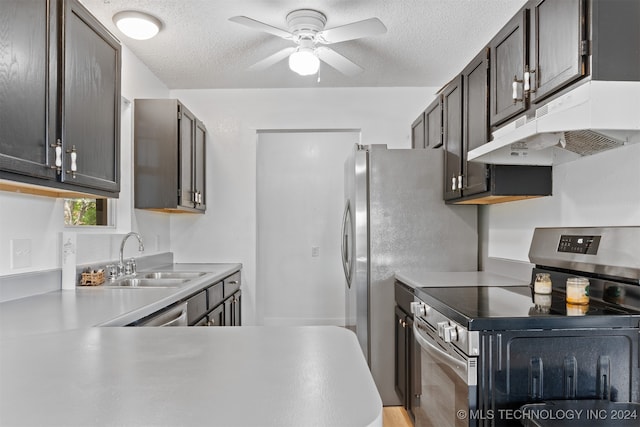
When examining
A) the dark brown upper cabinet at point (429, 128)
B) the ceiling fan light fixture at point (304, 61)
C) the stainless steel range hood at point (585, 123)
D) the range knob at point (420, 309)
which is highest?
the ceiling fan light fixture at point (304, 61)

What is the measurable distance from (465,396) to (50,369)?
4.19ft

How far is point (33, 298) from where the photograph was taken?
1959 mm

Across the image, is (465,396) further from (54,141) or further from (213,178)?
(213,178)

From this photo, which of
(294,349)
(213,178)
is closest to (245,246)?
(213,178)

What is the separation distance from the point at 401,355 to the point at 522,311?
134 centimetres

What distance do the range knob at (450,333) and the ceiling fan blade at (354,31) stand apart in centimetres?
156

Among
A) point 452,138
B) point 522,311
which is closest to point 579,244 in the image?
point 522,311

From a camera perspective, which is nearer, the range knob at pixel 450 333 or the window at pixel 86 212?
the range knob at pixel 450 333

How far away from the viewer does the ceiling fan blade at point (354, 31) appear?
239 centimetres

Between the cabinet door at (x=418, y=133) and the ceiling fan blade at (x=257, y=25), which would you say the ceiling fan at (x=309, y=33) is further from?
the cabinet door at (x=418, y=133)

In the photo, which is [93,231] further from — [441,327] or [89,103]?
[441,327]

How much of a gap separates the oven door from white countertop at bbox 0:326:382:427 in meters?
0.62

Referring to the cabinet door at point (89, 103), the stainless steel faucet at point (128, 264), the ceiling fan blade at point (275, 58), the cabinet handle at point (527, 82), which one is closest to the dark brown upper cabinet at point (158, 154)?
the stainless steel faucet at point (128, 264)

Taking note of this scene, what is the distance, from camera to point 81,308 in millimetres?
1719
